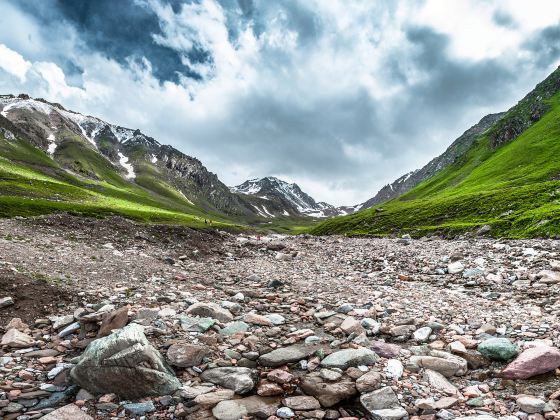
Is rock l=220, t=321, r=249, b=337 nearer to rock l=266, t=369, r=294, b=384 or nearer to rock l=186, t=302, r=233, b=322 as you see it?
rock l=186, t=302, r=233, b=322

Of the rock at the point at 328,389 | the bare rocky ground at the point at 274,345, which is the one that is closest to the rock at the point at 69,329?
the bare rocky ground at the point at 274,345

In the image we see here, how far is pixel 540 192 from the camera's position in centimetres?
5194

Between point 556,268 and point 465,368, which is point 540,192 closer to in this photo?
point 556,268

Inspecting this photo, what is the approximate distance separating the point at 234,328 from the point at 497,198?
218 ft

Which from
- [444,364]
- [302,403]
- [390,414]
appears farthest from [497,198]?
[302,403]

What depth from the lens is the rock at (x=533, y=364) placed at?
6.81 meters

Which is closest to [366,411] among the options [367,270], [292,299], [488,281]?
[292,299]

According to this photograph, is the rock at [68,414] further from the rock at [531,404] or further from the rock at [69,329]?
the rock at [531,404]

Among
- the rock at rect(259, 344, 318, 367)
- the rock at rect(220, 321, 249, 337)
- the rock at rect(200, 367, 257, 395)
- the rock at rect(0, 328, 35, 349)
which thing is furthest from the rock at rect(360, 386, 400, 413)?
the rock at rect(0, 328, 35, 349)

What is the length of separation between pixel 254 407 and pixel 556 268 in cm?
1657

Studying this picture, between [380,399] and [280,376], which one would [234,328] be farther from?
[380,399]

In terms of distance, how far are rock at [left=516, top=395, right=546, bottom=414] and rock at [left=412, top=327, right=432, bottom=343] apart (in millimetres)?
3026

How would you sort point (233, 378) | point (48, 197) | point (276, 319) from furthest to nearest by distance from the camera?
point (48, 197), point (276, 319), point (233, 378)

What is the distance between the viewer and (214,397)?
21.0 ft
